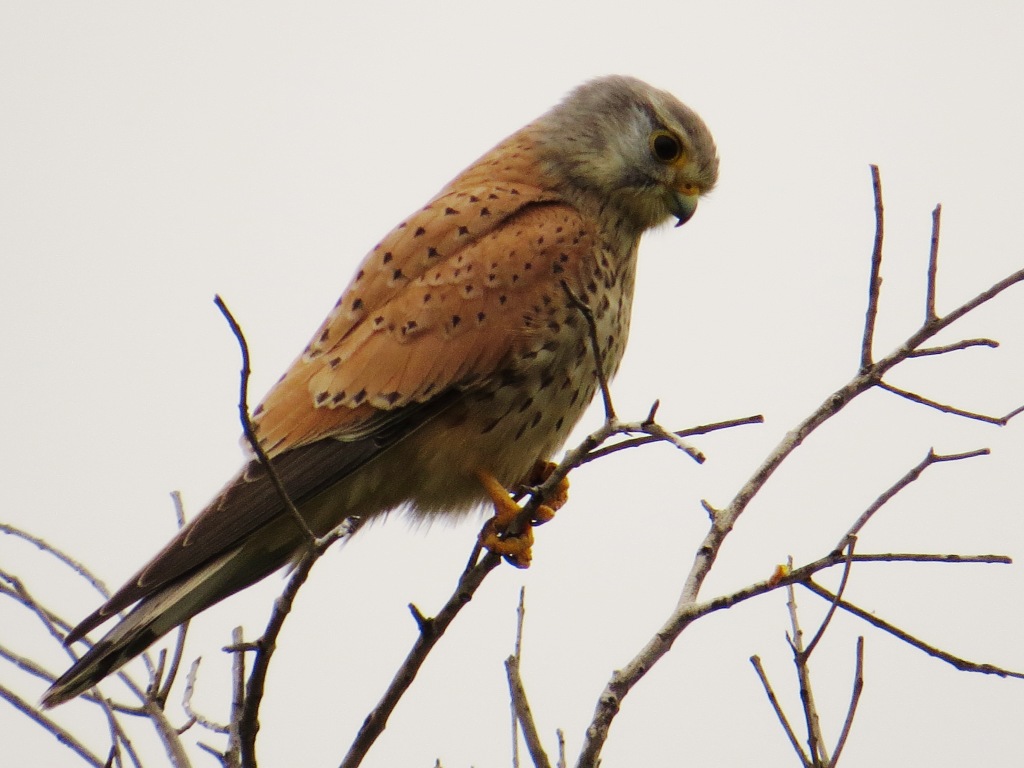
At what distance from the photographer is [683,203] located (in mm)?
4363

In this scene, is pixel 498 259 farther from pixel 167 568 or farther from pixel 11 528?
pixel 11 528

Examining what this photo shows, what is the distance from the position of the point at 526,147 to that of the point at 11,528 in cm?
243

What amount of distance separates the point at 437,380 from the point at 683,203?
1.34 meters

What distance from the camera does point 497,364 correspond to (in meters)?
3.60

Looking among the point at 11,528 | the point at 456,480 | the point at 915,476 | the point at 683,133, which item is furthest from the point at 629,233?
the point at 11,528

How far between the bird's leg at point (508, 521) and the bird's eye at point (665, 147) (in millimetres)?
1403

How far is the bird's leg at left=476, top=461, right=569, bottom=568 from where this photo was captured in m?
3.41

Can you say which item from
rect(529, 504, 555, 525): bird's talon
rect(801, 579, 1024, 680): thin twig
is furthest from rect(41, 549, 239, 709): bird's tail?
rect(801, 579, 1024, 680): thin twig

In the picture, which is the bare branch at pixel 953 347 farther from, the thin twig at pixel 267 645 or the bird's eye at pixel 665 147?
the bird's eye at pixel 665 147

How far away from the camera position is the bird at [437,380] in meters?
3.39

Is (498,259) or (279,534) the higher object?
(498,259)

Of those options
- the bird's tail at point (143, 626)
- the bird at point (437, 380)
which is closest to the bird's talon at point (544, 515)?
the bird at point (437, 380)

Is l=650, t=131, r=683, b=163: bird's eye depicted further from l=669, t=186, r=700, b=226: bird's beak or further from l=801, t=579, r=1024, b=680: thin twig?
l=801, t=579, r=1024, b=680: thin twig

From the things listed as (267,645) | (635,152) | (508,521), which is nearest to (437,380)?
(508,521)
